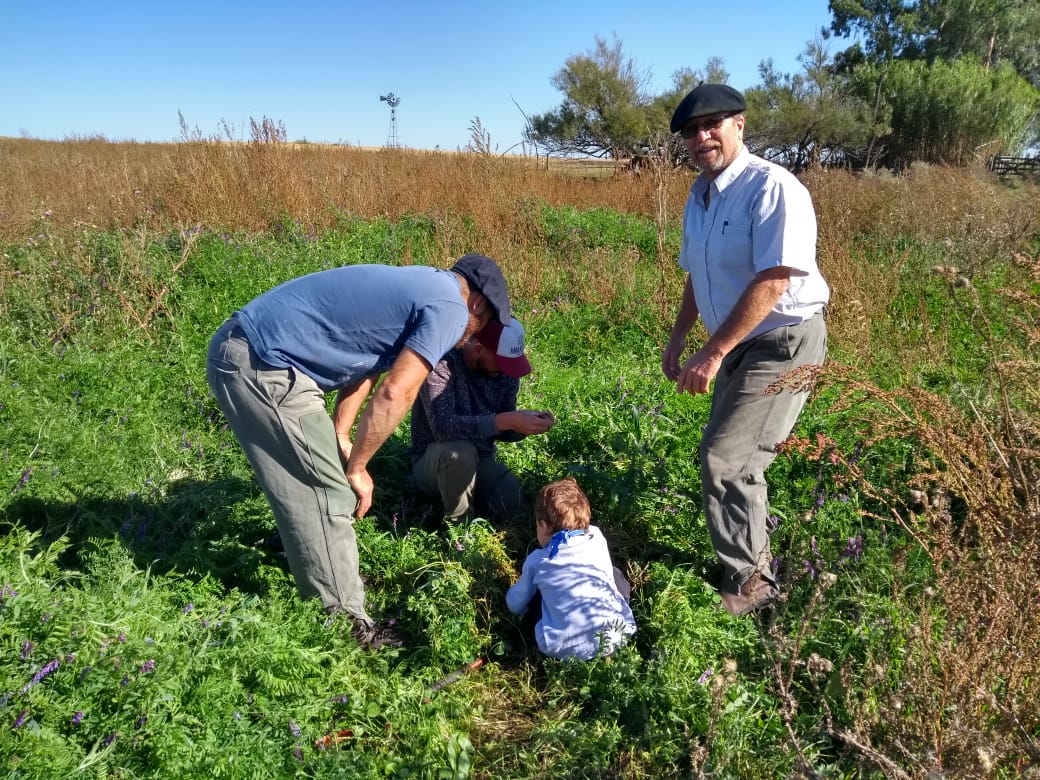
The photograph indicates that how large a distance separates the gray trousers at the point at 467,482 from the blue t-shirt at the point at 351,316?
94 centimetres

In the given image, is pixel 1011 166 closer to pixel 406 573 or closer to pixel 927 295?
pixel 927 295

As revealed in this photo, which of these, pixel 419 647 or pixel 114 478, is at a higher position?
pixel 114 478

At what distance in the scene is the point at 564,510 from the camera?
2.99 m

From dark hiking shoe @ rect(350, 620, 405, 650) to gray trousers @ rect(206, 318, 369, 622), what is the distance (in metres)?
0.10

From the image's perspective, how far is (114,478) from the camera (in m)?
3.96

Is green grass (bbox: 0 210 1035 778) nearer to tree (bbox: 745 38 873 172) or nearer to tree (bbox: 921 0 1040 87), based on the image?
tree (bbox: 745 38 873 172)

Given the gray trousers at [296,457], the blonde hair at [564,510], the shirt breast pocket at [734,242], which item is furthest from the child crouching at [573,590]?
the shirt breast pocket at [734,242]

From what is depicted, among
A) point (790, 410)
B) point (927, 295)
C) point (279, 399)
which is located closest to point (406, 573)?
point (279, 399)

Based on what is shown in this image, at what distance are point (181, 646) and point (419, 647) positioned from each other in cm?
95

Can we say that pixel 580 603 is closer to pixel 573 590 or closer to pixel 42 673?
pixel 573 590

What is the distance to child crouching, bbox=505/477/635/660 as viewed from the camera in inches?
108

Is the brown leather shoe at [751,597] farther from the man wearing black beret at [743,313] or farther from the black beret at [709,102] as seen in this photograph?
the black beret at [709,102]

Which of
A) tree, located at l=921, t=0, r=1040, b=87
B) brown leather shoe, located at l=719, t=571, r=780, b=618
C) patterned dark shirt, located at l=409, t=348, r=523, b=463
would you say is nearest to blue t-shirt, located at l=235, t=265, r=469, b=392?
patterned dark shirt, located at l=409, t=348, r=523, b=463

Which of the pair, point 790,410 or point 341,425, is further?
point 341,425
